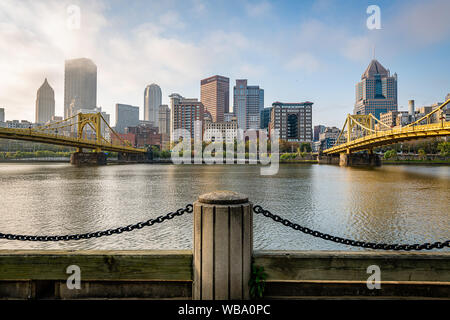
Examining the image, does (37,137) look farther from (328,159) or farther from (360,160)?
(328,159)

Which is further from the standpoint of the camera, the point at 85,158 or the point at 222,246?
the point at 85,158

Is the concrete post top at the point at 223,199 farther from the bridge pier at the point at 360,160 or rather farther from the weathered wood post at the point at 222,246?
the bridge pier at the point at 360,160

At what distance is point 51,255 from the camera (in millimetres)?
3402

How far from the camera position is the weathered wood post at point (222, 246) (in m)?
3.16

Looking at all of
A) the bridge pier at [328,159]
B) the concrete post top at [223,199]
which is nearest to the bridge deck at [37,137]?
the concrete post top at [223,199]

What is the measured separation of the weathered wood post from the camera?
10.4 feet

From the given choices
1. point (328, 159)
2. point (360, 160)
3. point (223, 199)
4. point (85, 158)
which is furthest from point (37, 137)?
point (328, 159)

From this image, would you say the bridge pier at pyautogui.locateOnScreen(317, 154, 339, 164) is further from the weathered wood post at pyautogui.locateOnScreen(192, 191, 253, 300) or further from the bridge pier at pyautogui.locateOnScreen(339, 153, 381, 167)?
the weathered wood post at pyautogui.locateOnScreen(192, 191, 253, 300)

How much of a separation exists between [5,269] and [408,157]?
12416 cm

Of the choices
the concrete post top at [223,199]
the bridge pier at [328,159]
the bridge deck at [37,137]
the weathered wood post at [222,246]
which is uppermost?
the bridge deck at [37,137]

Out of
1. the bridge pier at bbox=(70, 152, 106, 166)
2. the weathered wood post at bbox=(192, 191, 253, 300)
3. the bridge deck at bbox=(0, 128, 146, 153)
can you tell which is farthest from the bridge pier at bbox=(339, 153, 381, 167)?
the weathered wood post at bbox=(192, 191, 253, 300)

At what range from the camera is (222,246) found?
317cm
